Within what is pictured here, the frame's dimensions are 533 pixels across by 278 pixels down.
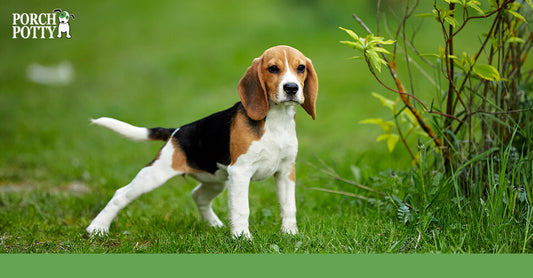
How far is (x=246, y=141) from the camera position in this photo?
13.3 feet

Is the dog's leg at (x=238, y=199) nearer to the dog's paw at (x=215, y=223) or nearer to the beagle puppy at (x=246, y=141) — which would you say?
the beagle puppy at (x=246, y=141)

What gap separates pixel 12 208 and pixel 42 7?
13.0 metres

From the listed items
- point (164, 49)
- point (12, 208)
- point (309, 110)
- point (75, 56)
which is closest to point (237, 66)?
point (164, 49)

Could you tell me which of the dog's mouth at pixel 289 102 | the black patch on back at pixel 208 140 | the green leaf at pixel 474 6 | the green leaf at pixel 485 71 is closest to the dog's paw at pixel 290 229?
the black patch on back at pixel 208 140

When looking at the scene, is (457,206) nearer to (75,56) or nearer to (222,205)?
(222,205)

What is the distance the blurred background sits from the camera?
8.04 metres

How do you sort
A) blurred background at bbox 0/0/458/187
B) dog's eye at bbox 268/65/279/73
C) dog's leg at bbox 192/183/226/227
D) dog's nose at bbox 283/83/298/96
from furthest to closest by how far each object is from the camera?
blurred background at bbox 0/0/458/187
dog's leg at bbox 192/183/226/227
dog's eye at bbox 268/65/279/73
dog's nose at bbox 283/83/298/96

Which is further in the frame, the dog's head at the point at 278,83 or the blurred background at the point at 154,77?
the blurred background at the point at 154,77

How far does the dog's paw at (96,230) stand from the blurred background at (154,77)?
8.28 feet

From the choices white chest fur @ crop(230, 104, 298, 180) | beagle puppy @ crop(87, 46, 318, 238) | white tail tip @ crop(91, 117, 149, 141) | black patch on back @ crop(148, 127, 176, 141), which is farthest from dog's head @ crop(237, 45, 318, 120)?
white tail tip @ crop(91, 117, 149, 141)

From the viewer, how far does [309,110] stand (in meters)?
4.10

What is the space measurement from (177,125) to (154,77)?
13.9 feet

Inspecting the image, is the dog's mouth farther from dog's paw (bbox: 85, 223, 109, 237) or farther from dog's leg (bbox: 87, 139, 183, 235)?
dog's paw (bbox: 85, 223, 109, 237)

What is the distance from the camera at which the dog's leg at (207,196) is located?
489 cm
